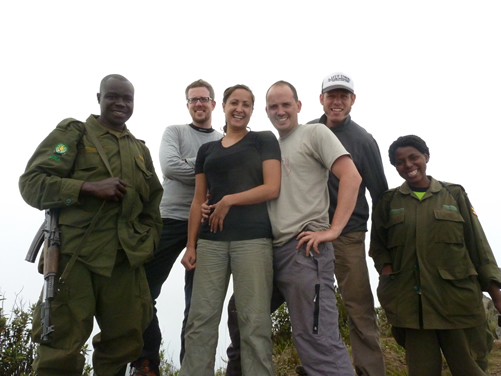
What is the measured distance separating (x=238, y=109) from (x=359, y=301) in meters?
2.01

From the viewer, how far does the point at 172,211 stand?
4121 millimetres

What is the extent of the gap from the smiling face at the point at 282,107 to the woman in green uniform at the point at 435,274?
120 centimetres

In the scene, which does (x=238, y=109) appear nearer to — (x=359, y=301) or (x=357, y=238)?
(x=357, y=238)

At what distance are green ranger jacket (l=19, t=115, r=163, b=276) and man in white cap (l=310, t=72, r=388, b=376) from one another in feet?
5.60

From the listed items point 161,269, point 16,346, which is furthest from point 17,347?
point 161,269

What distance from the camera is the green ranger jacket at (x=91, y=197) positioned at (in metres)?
3.04

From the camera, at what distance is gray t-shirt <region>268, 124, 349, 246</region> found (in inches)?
126

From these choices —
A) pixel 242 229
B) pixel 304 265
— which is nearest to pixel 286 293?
pixel 304 265

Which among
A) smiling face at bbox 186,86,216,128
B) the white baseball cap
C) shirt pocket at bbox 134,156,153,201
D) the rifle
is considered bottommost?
the rifle

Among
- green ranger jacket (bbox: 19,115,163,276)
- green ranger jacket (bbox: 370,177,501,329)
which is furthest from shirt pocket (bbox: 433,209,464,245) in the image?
green ranger jacket (bbox: 19,115,163,276)

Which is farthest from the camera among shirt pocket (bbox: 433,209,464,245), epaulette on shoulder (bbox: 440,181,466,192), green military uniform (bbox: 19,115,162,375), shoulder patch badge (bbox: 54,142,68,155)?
epaulette on shoulder (bbox: 440,181,466,192)

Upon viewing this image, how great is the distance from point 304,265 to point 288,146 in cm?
98

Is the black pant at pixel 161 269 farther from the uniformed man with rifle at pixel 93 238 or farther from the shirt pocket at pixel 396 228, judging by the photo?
the shirt pocket at pixel 396 228

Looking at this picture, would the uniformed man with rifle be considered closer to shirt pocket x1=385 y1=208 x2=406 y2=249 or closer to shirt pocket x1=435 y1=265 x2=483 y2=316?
shirt pocket x1=385 y1=208 x2=406 y2=249
